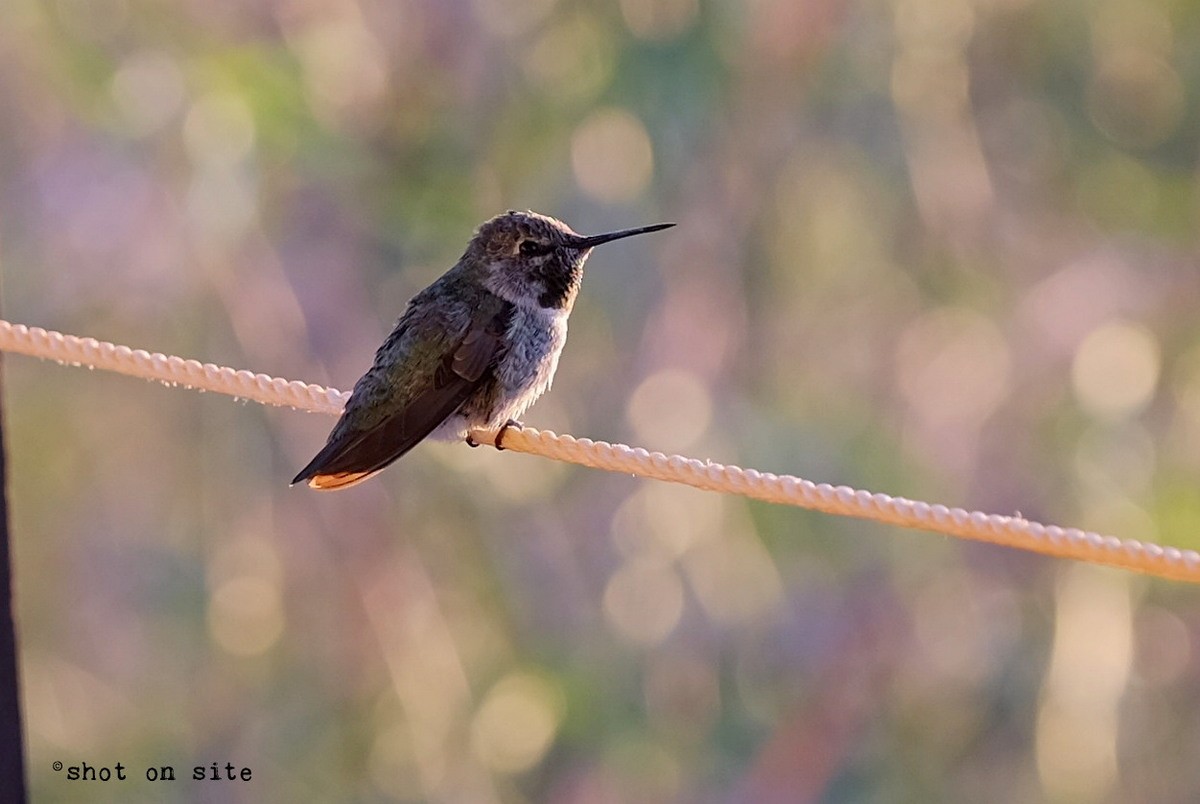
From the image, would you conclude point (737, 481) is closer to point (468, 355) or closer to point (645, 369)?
point (468, 355)

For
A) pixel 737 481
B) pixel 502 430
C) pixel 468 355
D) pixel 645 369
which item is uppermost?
pixel 737 481

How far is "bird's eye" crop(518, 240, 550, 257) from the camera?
168 inches

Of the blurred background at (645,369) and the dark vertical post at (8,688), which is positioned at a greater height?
the dark vertical post at (8,688)

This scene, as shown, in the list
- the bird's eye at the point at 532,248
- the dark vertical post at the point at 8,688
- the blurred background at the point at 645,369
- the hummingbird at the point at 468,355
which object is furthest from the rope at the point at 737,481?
the blurred background at the point at 645,369

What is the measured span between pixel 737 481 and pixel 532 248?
1.96 metres

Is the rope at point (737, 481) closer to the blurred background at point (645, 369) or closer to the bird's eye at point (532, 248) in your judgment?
the bird's eye at point (532, 248)

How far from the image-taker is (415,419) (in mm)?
3639

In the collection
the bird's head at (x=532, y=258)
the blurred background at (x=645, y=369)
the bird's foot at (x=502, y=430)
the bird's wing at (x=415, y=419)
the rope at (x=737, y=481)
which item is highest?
the rope at (x=737, y=481)

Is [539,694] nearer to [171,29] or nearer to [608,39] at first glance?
[608,39]

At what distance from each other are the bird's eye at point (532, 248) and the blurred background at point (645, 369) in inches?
145

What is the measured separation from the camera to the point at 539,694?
8.03m

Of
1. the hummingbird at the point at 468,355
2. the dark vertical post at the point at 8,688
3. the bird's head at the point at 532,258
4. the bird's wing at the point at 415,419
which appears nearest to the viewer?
the dark vertical post at the point at 8,688

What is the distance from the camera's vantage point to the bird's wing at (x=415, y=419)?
345cm

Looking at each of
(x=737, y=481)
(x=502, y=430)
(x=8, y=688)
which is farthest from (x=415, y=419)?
(x=737, y=481)
